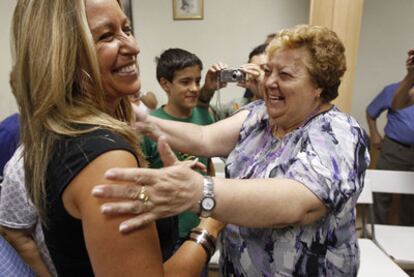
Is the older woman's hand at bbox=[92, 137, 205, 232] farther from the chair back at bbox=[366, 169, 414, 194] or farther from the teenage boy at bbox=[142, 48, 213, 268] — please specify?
the chair back at bbox=[366, 169, 414, 194]

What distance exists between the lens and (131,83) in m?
0.73

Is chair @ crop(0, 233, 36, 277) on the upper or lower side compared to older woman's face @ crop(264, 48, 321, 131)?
lower

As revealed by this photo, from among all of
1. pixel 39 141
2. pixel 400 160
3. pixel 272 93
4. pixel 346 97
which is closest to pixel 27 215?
pixel 39 141

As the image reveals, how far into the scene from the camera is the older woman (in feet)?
2.10

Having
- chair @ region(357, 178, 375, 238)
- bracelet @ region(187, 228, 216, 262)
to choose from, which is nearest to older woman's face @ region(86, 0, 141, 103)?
bracelet @ region(187, 228, 216, 262)

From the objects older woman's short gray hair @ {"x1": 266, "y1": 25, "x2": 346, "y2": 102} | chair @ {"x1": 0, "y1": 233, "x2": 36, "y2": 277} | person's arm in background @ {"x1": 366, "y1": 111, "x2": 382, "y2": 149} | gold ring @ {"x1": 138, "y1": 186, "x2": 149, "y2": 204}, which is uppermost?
older woman's short gray hair @ {"x1": 266, "y1": 25, "x2": 346, "y2": 102}

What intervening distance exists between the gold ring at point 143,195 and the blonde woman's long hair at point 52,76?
12 centimetres

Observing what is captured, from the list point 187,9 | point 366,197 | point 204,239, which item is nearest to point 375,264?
point 366,197

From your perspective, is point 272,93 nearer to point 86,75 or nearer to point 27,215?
point 86,75

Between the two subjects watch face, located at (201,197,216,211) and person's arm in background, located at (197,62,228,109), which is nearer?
watch face, located at (201,197,216,211)

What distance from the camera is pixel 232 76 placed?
162 cm

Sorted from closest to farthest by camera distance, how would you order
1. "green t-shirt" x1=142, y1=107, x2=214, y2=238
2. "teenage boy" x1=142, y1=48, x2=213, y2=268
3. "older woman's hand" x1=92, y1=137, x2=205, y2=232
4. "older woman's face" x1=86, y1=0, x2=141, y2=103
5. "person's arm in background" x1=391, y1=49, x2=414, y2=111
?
"older woman's hand" x1=92, y1=137, x2=205, y2=232
"older woman's face" x1=86, y1=0, x2=141, y2=103
"green t-shirt" x1=142, y1=107, x2=214, y2=238
"teenage boy" x1=142, y1=48, x2=213, y2=268
"person's arm in background" x1=391, y1=49, x2=414, y2=111

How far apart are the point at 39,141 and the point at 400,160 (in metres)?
2.75

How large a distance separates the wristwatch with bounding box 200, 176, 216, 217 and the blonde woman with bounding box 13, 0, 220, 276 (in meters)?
0.08
